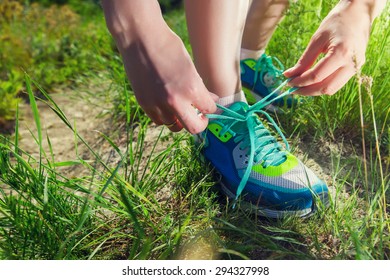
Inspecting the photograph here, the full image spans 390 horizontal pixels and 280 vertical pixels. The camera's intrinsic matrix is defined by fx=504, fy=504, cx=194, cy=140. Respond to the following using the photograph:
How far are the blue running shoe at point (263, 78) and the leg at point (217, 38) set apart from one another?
44cm

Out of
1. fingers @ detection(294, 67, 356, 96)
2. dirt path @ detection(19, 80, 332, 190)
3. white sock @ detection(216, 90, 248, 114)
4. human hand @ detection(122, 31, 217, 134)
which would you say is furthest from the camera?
dirt path @ detection(19, 80, 332, 190)

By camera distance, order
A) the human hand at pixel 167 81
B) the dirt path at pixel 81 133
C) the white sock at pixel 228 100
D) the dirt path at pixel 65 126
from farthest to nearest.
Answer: the dirt path at pixel 65 126 → the dirt path at pixel 81 133 → the white sock at pixel 228 100 → the human hand at pixel 167 81

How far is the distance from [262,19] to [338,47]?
73cm

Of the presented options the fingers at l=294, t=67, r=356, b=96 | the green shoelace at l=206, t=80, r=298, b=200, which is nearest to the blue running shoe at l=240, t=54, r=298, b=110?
the green shoelace at l=206, t=80, r=298, b=200

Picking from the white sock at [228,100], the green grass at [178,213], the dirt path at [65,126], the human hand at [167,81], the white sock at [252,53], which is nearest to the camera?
the human hand at [167,81]

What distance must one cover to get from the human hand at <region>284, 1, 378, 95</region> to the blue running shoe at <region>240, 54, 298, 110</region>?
0.52 metres

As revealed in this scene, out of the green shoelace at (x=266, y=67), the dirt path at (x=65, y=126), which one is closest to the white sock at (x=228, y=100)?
the green shoelace at (x=266, y=67)

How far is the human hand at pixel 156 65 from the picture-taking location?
1087 millimetres

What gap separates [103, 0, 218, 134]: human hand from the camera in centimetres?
109

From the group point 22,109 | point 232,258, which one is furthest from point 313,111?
point 22,109

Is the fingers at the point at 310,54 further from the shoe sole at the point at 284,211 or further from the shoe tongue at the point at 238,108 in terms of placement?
the shoe sole at the point at 284,211

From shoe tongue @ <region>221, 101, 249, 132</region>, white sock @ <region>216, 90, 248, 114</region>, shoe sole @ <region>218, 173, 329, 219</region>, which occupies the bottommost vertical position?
shoe sole @ <region>218, 173, 329, 219</region>

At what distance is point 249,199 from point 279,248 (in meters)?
0.27

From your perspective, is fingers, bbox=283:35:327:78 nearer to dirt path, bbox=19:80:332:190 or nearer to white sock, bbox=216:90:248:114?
white sock, bbox=216:90:248:114
